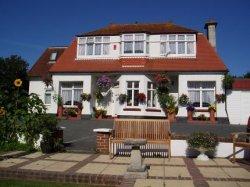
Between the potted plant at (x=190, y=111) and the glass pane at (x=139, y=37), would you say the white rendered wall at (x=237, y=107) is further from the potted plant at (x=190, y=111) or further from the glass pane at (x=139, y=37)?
the glass pane at (x=139, y=37)

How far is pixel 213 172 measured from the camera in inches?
332

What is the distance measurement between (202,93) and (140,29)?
26.5ft

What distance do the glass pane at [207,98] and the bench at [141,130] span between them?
13.9 metres

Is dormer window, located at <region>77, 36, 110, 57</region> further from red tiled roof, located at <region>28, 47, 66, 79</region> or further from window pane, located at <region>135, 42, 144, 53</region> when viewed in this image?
red tiled roof, located at <region>28, 47, 66, 79</region>

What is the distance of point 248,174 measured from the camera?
8.24 metres

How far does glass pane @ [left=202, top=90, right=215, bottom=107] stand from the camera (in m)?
23.8

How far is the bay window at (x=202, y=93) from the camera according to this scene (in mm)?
23906

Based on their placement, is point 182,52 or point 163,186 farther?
point 182,52

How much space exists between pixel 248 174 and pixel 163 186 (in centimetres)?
260

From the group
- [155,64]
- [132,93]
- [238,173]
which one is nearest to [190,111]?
[132,93]

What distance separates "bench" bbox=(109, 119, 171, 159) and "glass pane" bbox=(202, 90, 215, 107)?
45.6ft

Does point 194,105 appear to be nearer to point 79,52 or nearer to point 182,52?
point 182,52

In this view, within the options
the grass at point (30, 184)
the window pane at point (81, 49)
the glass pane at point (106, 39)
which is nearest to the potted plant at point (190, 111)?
the glass pane at point (106, 39)

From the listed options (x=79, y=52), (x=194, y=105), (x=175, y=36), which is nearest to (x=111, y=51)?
(x=79, y=52)
